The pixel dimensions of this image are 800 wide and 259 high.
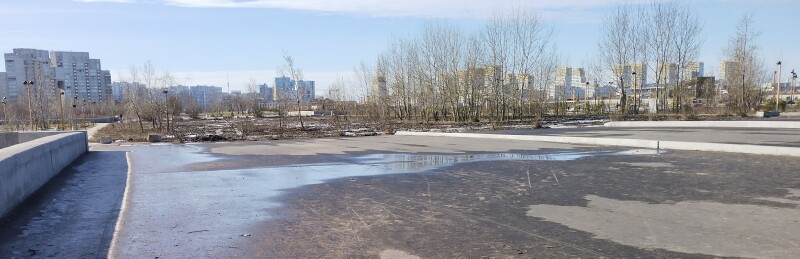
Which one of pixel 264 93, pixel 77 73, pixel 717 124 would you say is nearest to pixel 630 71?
pixel 717 124

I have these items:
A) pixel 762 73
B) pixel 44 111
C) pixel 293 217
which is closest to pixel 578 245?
pixel 293 217

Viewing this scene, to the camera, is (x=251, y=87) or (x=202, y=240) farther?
(x=251, y=87)

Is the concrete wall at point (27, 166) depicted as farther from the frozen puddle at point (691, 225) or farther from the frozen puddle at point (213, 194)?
the frozen puddle at point (691, 225)

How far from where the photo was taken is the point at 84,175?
11.4 metres

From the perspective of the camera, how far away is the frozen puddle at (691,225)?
5.09 m

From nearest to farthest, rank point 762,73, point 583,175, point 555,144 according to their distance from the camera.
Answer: point 583,175 → point 555,144 → point 762,73

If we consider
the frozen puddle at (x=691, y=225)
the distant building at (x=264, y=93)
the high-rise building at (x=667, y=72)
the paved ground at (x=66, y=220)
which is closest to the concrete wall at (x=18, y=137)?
the paved ground at (x=66, y=220)

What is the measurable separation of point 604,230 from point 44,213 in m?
7.54

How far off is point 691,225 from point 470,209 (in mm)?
2705

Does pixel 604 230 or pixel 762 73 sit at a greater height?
pixel 762 73

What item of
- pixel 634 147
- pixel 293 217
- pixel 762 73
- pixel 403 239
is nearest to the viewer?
pixel 403 239

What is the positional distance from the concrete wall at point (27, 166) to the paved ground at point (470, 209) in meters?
1.32

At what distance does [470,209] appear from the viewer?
718cm

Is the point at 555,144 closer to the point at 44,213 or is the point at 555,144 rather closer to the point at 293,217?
the point at 293,217
